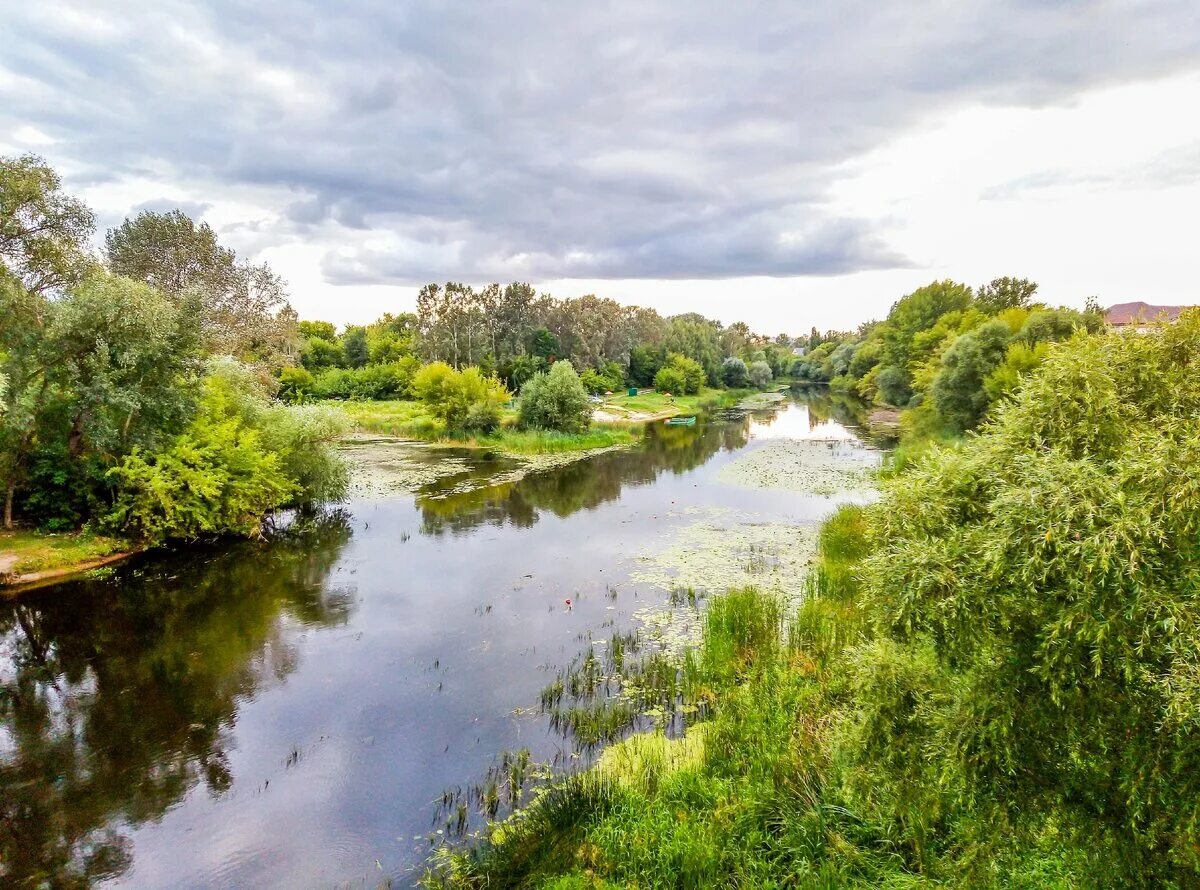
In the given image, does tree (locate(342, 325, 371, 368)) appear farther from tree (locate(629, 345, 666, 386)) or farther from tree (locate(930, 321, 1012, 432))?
tree (locate(930, 321, 1012, 432))

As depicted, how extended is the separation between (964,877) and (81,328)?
75.9ft

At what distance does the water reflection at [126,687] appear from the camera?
29.0 ft

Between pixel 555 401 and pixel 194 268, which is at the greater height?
pixel 194 268

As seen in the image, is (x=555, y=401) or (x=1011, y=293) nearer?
(x=555, y=401)

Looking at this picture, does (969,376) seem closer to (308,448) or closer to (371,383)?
(308,448)

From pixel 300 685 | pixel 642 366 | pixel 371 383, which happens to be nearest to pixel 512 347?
pixel 371 383

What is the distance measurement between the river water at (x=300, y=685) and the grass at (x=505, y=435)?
1663 cm

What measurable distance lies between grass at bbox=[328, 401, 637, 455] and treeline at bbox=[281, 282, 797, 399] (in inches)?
399

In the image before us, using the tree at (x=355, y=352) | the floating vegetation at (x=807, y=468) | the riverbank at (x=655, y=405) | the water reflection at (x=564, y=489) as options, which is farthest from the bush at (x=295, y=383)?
the floating vegetation at (x=807, y=468)

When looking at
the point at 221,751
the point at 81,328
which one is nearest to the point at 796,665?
the point at 221,751

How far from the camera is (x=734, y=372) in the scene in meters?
99.8

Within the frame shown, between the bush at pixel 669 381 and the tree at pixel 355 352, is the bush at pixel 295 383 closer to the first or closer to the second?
the tree at pixel 355 352

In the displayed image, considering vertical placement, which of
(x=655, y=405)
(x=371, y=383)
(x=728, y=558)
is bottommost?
(x=728, y=558)

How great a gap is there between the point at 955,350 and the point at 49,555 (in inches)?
1718
